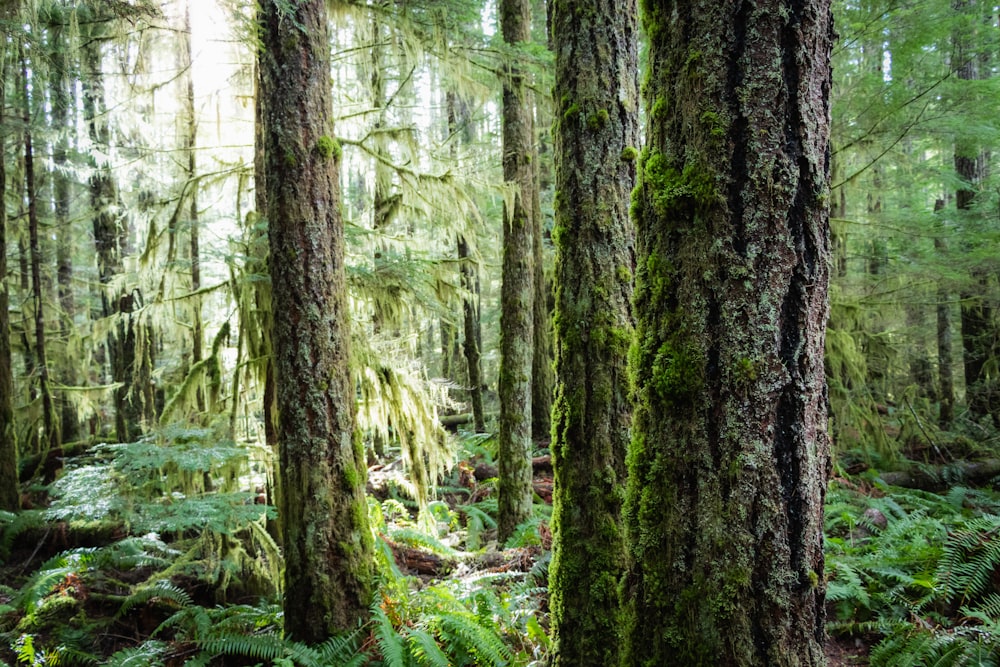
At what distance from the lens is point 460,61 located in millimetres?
5914

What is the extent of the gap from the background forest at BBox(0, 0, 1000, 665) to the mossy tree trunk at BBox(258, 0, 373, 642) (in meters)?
0.21

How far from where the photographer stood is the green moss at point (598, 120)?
3.34 metres

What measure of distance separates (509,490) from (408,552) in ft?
4.86

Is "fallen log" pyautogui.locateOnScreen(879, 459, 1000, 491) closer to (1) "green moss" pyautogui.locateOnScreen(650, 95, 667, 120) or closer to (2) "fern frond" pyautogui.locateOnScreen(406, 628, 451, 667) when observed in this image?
(2) "fern frond" pyautogui.locateOnScreen(406, 628, 451, 667)

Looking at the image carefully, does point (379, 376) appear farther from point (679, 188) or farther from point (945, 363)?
point (945, 363)

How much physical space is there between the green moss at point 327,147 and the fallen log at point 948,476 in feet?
31.8

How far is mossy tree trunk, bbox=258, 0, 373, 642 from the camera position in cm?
401

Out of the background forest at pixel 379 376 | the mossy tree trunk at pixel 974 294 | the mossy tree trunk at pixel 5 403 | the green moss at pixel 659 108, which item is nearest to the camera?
the green moss at pixel 659 108

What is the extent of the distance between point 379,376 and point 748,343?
460 centimetres

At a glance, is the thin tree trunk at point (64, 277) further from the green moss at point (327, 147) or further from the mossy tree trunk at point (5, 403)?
the green moss at point (327, 147)

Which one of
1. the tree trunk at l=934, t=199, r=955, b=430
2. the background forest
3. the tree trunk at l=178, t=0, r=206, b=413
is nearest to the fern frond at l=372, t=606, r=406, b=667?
the background forest

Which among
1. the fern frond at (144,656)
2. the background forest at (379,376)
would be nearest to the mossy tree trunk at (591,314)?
the background forest at (379,376)

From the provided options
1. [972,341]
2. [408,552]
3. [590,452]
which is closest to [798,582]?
[590,452]

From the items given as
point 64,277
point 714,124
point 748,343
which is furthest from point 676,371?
point 64,277
